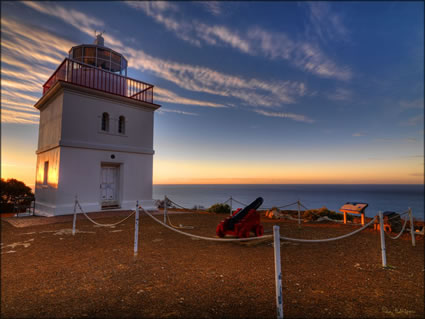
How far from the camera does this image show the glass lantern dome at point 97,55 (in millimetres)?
11977

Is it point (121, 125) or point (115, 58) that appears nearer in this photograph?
point (121, 125)

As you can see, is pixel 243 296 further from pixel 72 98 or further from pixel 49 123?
pixel 49 123

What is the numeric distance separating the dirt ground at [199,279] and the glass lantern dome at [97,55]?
968 centimetres

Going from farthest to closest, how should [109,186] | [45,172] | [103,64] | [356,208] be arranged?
[103,64] → [109,186] → [45,172] → [356,208]

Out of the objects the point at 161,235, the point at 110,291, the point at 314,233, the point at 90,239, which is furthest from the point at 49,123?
the point at 314,233

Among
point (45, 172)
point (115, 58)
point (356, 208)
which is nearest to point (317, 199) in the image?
point (356, 208)

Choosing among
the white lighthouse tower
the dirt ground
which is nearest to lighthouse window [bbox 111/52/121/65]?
the white lighthouse tower

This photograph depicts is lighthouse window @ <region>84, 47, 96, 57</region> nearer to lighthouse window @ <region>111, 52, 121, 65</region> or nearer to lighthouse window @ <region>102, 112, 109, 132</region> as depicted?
lighthouse window @ <region>111, 52, 121, 65</region>

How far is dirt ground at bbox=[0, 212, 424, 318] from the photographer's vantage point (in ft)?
9.10

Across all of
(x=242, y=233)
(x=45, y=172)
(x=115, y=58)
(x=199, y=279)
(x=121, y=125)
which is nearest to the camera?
(x=199, y=279)

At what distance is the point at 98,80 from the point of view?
36.2 feet

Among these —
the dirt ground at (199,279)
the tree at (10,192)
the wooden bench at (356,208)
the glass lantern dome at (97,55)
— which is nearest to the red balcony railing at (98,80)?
the glass lantern dome at (97,55)

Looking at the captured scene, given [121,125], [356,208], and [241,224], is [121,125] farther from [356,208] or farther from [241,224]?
[356,208]

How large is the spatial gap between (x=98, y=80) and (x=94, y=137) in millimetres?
2879
